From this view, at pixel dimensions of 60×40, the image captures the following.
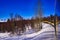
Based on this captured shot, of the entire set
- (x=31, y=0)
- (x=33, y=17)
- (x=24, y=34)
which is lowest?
(x=24, y=34)

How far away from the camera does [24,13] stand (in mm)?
1634

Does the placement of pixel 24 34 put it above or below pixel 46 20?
below

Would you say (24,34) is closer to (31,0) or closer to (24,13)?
(24,13)

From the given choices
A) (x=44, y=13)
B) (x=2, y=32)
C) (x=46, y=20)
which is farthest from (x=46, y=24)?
(x=2, y=32)

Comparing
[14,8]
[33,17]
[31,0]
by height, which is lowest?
[33,17]

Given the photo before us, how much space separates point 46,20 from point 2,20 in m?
0.65

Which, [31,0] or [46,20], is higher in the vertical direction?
[31,0]

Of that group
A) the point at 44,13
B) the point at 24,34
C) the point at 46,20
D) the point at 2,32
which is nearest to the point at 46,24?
the point at 46,20

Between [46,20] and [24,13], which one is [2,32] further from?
[46,20]

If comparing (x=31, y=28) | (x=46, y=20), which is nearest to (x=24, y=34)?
(x=31, y=28)

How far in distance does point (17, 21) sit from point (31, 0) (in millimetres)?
384

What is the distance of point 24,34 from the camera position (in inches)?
63.9

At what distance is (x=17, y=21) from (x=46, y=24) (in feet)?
1.38

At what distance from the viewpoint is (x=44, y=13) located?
163 cm
